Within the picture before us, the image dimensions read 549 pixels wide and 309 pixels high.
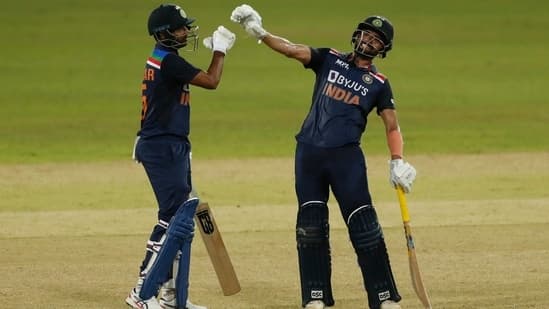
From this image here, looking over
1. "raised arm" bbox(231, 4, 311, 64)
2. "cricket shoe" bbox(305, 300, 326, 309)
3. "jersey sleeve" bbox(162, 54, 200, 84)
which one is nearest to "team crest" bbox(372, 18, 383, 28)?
"raised arm" bbox(231, 4, 311, 64)

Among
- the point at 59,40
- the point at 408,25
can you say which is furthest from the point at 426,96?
the point at 59,40

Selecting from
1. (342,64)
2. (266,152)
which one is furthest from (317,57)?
(266,152)

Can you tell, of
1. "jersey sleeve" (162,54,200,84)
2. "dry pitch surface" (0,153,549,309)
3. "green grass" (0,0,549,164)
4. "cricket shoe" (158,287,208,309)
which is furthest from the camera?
"green grass" (0,0,549,164)

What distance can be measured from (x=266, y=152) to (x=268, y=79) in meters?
6.15

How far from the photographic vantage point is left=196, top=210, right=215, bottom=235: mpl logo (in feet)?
34.3

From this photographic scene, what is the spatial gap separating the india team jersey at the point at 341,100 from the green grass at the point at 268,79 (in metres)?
9.99

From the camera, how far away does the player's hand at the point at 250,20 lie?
393 inches

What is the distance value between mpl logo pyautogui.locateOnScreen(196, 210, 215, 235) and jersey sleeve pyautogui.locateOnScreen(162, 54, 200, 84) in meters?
1.06

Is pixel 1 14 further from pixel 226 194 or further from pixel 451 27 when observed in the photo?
pixel 226 194

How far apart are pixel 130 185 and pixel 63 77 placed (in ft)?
29.8

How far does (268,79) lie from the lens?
85.8 ft

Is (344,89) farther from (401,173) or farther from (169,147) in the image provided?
(169,147)

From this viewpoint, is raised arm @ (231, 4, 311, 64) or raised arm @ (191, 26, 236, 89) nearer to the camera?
raised arm @ (191, 26, 236, 89)

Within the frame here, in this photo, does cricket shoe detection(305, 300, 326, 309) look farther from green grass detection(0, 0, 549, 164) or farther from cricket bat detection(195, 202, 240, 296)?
green grass detection(0, 0, 549, 164)
